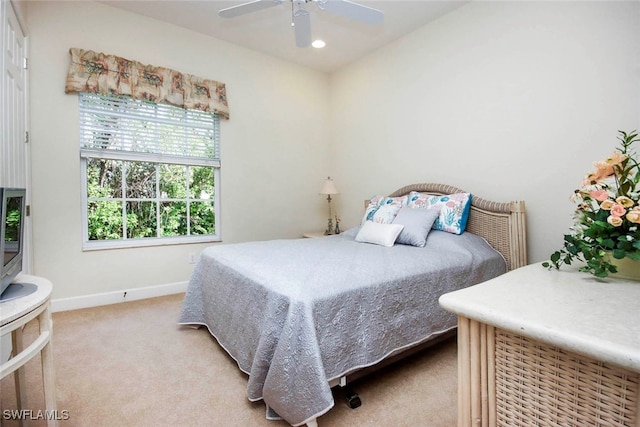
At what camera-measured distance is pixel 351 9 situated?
214cm

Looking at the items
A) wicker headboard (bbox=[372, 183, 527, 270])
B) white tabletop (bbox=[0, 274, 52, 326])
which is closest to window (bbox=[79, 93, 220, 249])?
white tabletop (bbox=[0, 274, 52, 326])

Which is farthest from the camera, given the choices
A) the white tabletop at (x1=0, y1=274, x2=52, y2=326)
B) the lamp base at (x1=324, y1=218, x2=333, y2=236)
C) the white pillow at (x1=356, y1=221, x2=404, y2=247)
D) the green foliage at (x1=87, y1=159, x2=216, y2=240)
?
the lamp base at (x1=324, y1=218, x2=333, y2=236)

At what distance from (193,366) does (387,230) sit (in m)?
1.66

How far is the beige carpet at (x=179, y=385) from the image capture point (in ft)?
4.65

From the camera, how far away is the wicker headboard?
7.70 ft

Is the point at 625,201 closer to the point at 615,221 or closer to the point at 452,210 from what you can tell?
the point at 615,221

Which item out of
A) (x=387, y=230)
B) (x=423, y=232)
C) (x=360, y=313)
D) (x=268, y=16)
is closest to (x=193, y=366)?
(x=360, y=313)

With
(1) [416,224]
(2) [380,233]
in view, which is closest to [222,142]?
(2) [380,233]

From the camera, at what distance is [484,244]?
2.48 meters

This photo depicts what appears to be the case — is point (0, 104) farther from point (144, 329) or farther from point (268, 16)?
point (268, 16)

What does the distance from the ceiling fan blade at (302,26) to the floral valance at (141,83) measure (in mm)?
1328

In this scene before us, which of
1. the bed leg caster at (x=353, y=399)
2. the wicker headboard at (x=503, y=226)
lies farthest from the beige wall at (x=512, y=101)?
the bed leg caster at (x=353, y=399)

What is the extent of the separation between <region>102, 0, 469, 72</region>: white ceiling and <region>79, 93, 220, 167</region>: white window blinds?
862mm

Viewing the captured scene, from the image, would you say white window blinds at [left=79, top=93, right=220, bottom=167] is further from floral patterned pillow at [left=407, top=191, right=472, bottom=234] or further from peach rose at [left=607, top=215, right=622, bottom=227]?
peach rose at [left=607, top=215, right=622, bottom=227]
